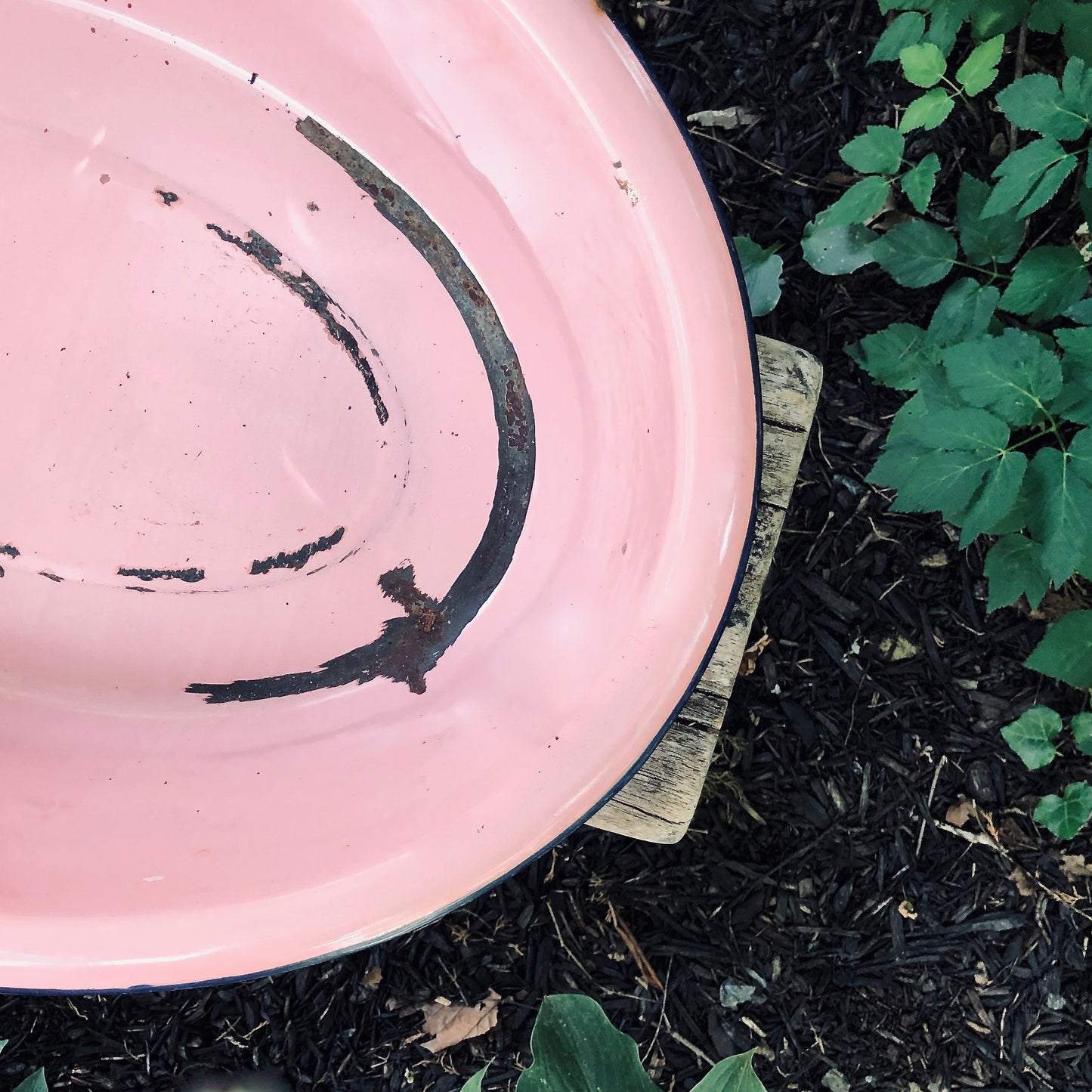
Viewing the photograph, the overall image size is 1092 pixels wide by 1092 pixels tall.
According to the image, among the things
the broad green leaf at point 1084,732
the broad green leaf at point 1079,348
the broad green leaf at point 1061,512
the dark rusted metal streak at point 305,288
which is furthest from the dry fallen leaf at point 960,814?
the dark rusted metal streak at point 305,288

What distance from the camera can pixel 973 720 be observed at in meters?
1.03

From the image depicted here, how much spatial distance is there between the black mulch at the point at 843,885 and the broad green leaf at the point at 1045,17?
0.41m

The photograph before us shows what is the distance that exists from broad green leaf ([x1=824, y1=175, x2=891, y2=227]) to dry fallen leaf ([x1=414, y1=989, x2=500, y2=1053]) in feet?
3.22

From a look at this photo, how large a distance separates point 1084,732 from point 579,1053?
67cm

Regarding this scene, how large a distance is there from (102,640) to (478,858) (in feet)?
1.96

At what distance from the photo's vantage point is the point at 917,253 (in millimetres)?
887

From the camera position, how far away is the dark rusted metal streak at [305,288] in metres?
1.02

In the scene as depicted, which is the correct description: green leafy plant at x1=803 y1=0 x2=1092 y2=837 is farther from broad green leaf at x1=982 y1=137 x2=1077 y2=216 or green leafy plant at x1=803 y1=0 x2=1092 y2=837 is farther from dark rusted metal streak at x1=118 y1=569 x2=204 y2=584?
dark rusted metal streak at x1=118 y1=569 x2=204 y2=584

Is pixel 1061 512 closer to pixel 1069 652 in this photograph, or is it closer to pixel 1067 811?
pixel 1069 652

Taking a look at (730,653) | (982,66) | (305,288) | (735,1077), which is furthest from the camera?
(305,288)

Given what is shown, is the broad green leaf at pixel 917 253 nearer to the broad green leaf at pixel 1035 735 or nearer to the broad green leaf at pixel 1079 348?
the broad green leaf at pixel 1079 348

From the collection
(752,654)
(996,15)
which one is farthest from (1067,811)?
(996,15)

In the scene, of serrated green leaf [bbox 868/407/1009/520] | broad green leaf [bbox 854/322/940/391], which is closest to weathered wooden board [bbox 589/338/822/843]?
broad green leaf [bbox 854/322/940/391]

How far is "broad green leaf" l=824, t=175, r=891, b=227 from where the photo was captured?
34.8 inches
